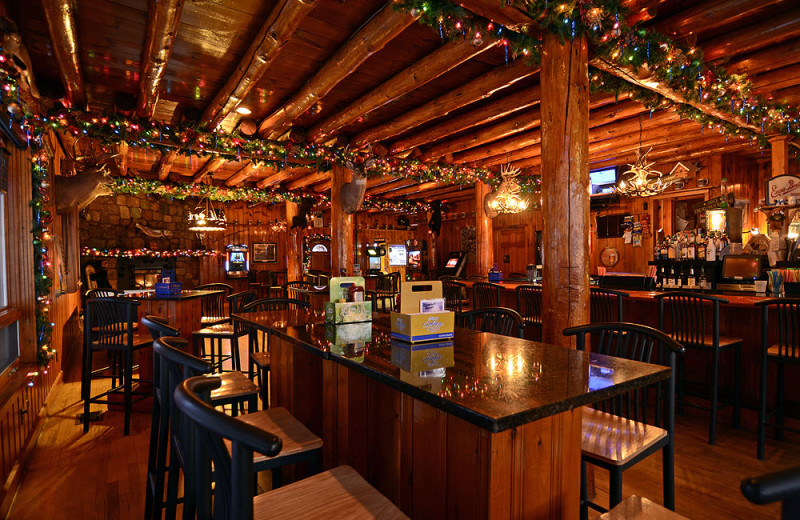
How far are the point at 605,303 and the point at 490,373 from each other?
9.78ft

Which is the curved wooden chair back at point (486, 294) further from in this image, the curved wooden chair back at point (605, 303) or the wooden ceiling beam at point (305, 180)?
the wooden ceiling beam at point (305, 180)

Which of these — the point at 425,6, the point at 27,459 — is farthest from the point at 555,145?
the point at 27,459

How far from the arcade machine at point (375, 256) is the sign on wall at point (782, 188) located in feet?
32.0

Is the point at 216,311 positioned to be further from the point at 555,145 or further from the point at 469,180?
the point at 469,180

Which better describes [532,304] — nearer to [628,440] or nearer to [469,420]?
[628,440]

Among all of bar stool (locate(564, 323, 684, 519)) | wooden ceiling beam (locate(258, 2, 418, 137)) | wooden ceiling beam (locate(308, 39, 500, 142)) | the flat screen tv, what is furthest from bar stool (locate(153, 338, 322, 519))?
the flat screen tv

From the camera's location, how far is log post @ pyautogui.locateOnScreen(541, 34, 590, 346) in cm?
293

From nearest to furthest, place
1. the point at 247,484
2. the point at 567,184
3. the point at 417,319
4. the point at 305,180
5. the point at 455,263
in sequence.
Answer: the point at 247,484 → the point at 417,319 → the point at 567,184 → the point at 305,180 → the point at 455,263

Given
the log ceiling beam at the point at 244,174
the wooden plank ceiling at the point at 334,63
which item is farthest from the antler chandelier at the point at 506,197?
the log ceiling beam at the point at 244,174

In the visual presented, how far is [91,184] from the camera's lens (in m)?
4.86

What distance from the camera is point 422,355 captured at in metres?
1.61

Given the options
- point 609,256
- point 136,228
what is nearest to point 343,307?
point 609,256

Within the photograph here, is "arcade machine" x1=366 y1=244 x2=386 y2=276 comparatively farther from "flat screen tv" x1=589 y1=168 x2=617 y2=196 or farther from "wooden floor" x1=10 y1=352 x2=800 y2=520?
"wooden floor" x1=10 y1=352 x2=800 y2=520

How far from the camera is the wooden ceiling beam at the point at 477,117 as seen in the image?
15.5 ft
